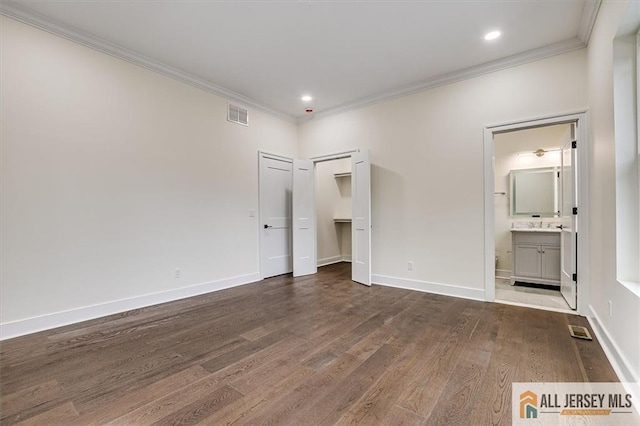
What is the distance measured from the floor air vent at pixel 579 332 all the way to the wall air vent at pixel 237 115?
4.96 metres

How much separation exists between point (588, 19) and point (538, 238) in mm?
2998

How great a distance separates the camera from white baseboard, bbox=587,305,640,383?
1805mm

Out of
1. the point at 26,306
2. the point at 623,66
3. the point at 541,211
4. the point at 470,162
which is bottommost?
the point at 26,306

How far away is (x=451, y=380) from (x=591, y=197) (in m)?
2.59

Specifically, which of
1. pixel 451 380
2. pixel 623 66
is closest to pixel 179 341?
pixel 451 380

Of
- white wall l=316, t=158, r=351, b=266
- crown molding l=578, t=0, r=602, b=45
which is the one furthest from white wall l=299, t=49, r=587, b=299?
white wall l=316, t=158, r=351, b=266

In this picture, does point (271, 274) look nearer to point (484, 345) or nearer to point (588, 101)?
point (484, 345)

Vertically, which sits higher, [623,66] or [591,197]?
[623,66]

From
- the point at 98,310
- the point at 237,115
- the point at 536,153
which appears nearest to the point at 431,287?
the point at 536,153

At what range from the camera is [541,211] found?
4.84 metres

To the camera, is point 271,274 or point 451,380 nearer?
point 451,380

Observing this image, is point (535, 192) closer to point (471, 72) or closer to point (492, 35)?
point (471, 72)

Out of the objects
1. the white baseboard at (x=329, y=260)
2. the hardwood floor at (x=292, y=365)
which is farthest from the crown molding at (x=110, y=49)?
the white baseboard at (x=329, y=260)

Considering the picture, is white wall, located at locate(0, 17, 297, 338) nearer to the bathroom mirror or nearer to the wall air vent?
the wall air vent
